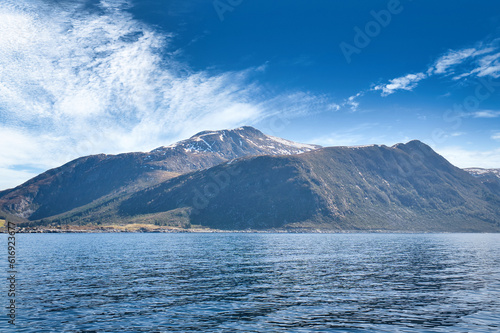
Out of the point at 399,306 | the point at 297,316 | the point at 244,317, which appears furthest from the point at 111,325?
the point at 399,306

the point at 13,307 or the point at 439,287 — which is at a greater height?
the point at 13,307

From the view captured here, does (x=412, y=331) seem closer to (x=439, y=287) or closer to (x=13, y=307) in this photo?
(x=439, y=287)

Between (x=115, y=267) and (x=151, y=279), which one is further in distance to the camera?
(x=115, y=267)

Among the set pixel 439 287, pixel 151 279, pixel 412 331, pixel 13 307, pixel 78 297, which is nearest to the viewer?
pixel 412 331

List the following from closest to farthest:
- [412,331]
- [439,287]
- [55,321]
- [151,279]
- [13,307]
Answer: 1. [412,331]
2. [55,321]
3. [13,307]
4. [439,287]
5. [151,279]

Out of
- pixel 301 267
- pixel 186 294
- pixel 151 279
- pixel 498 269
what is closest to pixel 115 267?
pixel 151 279

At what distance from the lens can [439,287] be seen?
51.3 metres

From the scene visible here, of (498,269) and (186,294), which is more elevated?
(186,294)

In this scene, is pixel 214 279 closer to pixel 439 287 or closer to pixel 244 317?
pixel 244 317

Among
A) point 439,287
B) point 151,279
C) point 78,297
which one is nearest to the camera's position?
point 78,297

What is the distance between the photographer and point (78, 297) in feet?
143

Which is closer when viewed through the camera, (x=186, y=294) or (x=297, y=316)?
(x=297, y=316)

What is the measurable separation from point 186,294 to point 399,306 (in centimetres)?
2778

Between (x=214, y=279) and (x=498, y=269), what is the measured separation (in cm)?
6191
